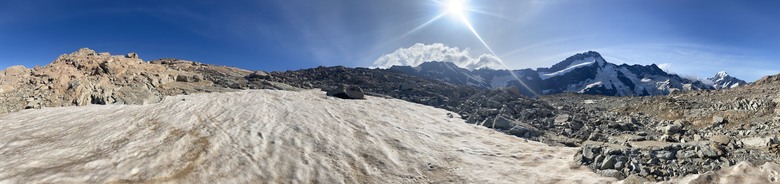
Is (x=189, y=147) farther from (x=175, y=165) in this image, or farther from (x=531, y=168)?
(x=531, y=168)

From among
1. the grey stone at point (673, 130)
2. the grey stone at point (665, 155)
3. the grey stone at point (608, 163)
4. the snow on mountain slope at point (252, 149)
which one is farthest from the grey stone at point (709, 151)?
the grey stone at point (673, 130)

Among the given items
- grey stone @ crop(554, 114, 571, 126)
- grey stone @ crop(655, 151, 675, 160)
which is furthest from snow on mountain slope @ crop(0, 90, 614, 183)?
grey stone @ crop(554, 114, 571, 126)

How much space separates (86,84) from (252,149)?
20169 millimetres

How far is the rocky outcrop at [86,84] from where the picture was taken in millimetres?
24750

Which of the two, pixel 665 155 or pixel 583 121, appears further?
pixel 583 121

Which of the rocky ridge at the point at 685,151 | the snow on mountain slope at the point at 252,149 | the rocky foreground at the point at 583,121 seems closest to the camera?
the rocky ridge at the point at 685,151

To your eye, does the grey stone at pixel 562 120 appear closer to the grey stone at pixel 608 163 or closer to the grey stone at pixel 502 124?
the grey stone at pixel 502 124

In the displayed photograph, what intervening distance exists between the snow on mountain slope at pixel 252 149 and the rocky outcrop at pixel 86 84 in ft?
6.73

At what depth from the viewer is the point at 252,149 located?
16781 mm

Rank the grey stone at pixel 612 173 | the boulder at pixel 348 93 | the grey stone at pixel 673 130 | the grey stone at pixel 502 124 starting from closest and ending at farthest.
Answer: the grey stone at pixel 612 173
the grey stone at pixel 502 124
the grey stone at pixel 673 130
the boulder at pixel 348 93

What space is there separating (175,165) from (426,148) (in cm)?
1045

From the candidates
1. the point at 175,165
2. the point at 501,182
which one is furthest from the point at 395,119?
the point at 175,165

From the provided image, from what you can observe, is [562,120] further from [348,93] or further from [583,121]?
[348,93]

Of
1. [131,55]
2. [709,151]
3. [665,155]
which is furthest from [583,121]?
[131,55]
